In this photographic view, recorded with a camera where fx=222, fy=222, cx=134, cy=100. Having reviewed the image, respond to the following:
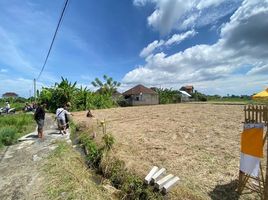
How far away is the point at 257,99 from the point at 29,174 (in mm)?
5684

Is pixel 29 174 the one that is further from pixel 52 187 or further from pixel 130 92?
pixel 130 92

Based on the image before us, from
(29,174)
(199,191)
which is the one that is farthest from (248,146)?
(29,174)

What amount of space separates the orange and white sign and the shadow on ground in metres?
0.60

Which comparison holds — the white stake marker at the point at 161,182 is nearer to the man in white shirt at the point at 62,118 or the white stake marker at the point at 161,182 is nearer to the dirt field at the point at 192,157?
the dirt field at the point at 192,157

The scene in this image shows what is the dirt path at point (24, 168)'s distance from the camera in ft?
16.2

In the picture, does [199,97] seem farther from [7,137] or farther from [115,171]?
[115,171]

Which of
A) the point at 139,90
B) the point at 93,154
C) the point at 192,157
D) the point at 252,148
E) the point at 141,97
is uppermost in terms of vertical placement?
the point at 139,90

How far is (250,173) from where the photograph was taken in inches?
161

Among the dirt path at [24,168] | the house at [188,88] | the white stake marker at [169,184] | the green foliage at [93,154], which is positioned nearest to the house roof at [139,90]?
the house at [188,88]

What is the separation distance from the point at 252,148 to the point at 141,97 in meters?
38.1

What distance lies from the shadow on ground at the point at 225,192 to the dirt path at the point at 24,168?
3.51 metres

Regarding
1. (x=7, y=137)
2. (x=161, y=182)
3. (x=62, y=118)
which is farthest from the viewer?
(x=62, y=118)

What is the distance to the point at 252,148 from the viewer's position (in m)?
4.12

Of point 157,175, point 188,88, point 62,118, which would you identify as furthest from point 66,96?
point 188,88
